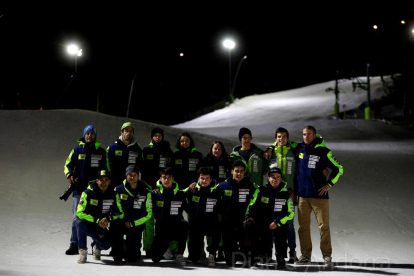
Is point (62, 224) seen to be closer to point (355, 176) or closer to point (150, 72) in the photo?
point (355, 176)

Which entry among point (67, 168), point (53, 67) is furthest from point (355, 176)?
point (53, 67)

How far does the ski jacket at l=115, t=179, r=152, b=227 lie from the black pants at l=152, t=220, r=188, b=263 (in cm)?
26

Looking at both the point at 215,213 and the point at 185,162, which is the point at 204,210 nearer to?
the point at 215,213

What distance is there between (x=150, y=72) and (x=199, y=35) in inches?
583

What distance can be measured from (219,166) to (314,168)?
1.41 metres

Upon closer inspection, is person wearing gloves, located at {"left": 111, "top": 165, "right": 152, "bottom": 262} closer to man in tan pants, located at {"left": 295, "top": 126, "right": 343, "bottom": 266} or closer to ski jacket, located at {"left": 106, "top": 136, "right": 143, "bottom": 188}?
ski jacket, located at {"left": 106, "top": 136, "right": 143, "bottom": 188}

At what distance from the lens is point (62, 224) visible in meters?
10.4

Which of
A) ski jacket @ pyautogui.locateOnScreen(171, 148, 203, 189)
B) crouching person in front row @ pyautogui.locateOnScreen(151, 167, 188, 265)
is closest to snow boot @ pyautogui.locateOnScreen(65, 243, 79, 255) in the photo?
crouching person in front row @ pyautogui.locateOnScreen(151, 167, 188, 265)

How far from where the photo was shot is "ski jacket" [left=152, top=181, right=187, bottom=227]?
7.84m

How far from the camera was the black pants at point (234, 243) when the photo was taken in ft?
24.7

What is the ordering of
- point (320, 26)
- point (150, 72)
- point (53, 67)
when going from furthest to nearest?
1. point (320, 26)
2. point (150, 72)
3. point (53, 67)

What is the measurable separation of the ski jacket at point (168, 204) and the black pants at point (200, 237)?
27cm

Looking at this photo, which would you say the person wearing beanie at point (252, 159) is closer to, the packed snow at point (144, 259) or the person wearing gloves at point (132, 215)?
the packed snow at point (144, 259)

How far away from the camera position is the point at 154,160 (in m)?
8.96
